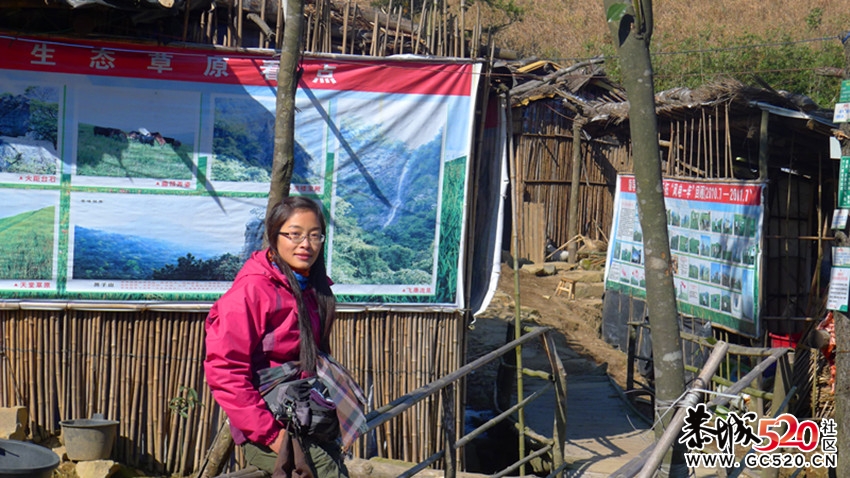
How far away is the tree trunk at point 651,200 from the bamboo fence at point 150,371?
3.00m

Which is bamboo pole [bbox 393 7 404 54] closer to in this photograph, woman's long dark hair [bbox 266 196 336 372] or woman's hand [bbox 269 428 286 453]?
woman's long dark hair [bbox 266 196 336 372]

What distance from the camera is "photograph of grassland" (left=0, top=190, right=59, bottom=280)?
597 centimetres

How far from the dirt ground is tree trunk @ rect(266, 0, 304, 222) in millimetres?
4361

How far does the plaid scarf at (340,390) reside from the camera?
2842 mm

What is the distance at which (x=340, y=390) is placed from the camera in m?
2.95

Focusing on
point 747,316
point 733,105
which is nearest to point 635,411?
point 747,316

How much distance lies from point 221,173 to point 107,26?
129 cm

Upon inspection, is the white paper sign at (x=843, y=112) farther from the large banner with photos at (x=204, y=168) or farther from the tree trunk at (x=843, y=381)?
the large banner with photos at (x=204, y=168)

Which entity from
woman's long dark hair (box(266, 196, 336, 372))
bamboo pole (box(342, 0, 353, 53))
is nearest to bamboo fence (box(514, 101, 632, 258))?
bamboo pole (box(342, 0, 353, 53))

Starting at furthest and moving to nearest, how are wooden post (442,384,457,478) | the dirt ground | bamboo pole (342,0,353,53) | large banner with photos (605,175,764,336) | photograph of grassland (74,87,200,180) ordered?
the dirt ground
large banner with photos (605,175,764,336)
bamboo pole (342,0,353,53)
photograph of grassland (74,87,200,180)
wooden post (442,384,457,478)

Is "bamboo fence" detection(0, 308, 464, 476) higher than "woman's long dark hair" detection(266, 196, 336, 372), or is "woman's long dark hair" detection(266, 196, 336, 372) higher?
"woman's long dark hair" detection(266, 196, 336, 372)

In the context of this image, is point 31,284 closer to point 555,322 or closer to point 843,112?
point 843,112

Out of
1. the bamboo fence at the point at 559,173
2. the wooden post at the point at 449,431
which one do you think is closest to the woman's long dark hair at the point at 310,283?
the wooden post at the point at 449,431

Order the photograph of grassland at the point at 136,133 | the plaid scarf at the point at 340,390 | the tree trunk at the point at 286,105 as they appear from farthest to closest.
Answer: the photograph of grassland at the point at 136,133 → the tree trunk at the point at 286,105 → the plaid scarf at the point at 340,390
